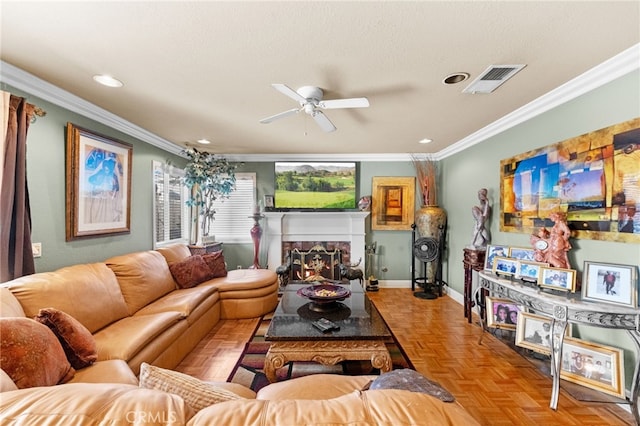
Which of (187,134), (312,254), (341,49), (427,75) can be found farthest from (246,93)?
(312,254)

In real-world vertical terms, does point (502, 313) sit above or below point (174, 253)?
below

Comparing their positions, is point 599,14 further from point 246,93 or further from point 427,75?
point 246,93

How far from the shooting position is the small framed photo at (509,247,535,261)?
273 cm

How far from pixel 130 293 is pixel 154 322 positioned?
604mm

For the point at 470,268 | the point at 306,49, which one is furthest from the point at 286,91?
the point at 470,268

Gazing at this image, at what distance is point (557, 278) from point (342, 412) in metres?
2.44

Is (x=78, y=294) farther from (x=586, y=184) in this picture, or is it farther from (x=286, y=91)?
(x=586, y=184)

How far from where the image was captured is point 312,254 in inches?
196

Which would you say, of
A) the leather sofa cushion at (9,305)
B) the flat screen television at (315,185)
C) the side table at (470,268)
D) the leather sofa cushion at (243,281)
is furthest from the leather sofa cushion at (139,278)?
the side table at (470,268)

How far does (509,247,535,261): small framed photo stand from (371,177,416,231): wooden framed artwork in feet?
7.25

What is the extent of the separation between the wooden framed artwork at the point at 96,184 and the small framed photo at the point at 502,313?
13.8 feet

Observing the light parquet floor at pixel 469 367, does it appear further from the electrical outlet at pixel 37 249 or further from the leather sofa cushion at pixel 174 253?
the electrical outlet at pixel 37 249

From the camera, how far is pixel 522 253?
9.23 ft

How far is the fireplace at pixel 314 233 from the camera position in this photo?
497 centimetres
